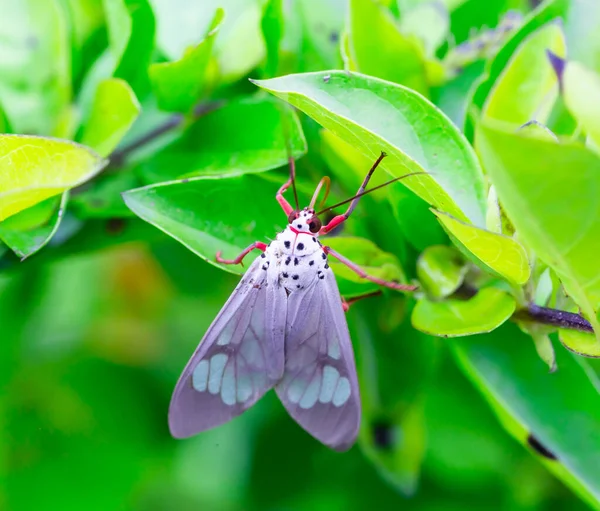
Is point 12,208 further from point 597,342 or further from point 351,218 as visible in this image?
point 597,342

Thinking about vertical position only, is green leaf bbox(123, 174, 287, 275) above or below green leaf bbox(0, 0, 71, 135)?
below

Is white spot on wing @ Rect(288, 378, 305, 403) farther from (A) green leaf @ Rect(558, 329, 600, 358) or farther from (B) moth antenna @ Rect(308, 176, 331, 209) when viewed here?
(A) green leaf @ Rect(558, 329, 600, 358)

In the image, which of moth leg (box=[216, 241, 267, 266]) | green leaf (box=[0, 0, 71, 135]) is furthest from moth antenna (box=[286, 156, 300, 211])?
green leaf (box=[0, 0, 71, 135])

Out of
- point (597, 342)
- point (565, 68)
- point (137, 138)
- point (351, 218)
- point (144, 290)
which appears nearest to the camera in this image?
point (565, 68)

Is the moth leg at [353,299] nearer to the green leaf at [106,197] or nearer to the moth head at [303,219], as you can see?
the moth head at [303,219]

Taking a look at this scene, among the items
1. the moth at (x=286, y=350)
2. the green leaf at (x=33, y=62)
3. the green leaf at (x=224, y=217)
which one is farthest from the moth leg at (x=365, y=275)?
the green leaf at (x=33, y=62)

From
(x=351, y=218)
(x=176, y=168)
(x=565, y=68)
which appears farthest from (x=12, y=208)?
(x=565, y=68)

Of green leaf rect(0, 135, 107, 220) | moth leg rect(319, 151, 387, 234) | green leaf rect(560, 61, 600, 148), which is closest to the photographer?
green leaf rect(560, 61, 600, 148)
